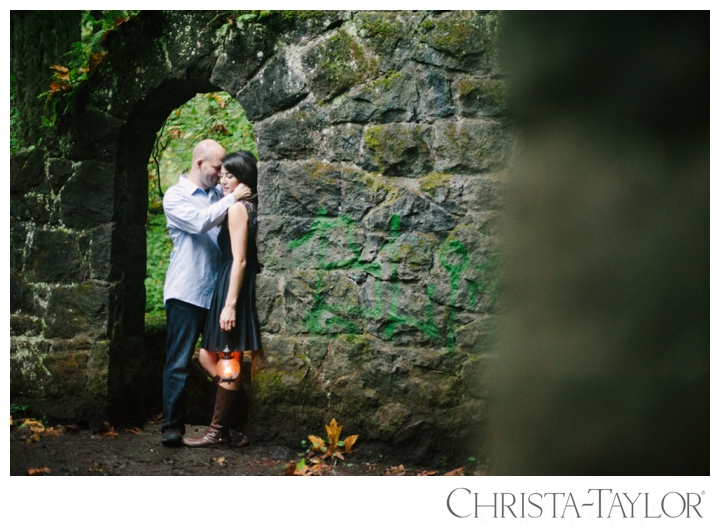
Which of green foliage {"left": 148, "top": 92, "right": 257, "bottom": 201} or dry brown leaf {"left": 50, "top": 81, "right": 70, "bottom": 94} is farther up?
green foliage {"left": 148, "top": 92, "right": 257, "bottom": 201}

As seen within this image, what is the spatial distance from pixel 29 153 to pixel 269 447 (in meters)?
2.44

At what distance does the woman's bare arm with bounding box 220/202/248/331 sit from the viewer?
148 inches

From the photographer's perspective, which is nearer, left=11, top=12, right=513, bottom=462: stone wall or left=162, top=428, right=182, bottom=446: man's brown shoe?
left=11, top=12, right=513, bottom=462: stone wall

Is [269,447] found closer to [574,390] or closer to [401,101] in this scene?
[401,101]

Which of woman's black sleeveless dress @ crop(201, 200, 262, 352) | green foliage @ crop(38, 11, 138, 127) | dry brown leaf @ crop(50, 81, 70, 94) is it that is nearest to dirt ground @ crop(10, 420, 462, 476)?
woman's black sleeveless dress @ crop(201, 200, 262, 352)

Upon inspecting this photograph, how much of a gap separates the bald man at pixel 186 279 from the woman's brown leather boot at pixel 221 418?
0.72ft

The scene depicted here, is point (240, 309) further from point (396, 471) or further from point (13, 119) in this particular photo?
point (13, 119)

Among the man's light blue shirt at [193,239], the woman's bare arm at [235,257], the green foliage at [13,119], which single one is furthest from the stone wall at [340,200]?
the green foliage at [13,119]

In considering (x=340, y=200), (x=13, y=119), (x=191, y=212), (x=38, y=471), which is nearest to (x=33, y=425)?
(x=38, y=471)

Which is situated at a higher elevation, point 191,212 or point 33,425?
point 191,212

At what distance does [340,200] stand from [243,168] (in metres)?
0.70

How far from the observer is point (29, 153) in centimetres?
421

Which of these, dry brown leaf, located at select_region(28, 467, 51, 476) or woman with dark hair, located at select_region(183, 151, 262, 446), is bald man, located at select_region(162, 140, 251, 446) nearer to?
woman with dark hair, located at select_region(183, 151, 262, 446)

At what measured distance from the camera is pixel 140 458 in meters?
3.83
